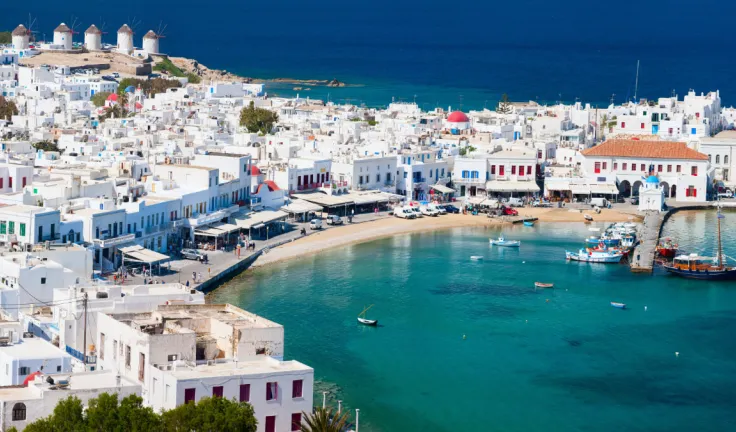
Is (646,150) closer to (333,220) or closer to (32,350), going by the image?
(333,220)

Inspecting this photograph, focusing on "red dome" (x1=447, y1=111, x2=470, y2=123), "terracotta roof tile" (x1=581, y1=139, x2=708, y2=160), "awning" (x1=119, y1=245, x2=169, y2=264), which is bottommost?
"awning" (x1=119, y1=245, x2=169, y2=264)

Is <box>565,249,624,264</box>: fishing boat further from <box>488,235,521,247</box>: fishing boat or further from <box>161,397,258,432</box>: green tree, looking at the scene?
<box>161,397,258,432</box>: green tree

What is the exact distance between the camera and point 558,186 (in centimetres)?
6731

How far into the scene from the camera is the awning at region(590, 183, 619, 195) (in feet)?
219

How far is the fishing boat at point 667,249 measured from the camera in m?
53.8

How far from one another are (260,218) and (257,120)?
22.5m

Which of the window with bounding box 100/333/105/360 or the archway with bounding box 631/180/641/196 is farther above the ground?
the archway with bounding box 631/180/641/196

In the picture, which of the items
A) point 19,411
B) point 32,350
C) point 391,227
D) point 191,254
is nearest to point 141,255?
point 191,254

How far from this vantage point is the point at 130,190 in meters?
49.9

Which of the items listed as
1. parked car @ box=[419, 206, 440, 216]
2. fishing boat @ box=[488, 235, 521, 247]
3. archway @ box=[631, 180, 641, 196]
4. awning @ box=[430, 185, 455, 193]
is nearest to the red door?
fishing boat @ box=[488, 235, 521, 247]

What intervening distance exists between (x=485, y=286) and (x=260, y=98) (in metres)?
48.2

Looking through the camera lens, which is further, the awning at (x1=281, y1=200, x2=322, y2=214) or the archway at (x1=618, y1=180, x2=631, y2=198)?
the archway at (x1=618, y1=180, x2=631, y2=198)

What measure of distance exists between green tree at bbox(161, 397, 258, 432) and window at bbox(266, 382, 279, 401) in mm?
2366

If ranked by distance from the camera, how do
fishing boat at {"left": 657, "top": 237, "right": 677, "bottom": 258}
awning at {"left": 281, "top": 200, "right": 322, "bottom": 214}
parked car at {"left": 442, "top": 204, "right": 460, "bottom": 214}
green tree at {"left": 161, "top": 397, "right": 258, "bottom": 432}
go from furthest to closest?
parked car at {"left": 442, "top": 204, "right": 460, "bottom": 214}
awning at {"left": 281, "top": 200, "right": 322, "bottom": 214}
fishing boat at {"left": 657, "top": 237, "right": 677, "bottom": 258}
green tree at {"left": 161, "top": 397, "right": 258, "bottom": 432}
